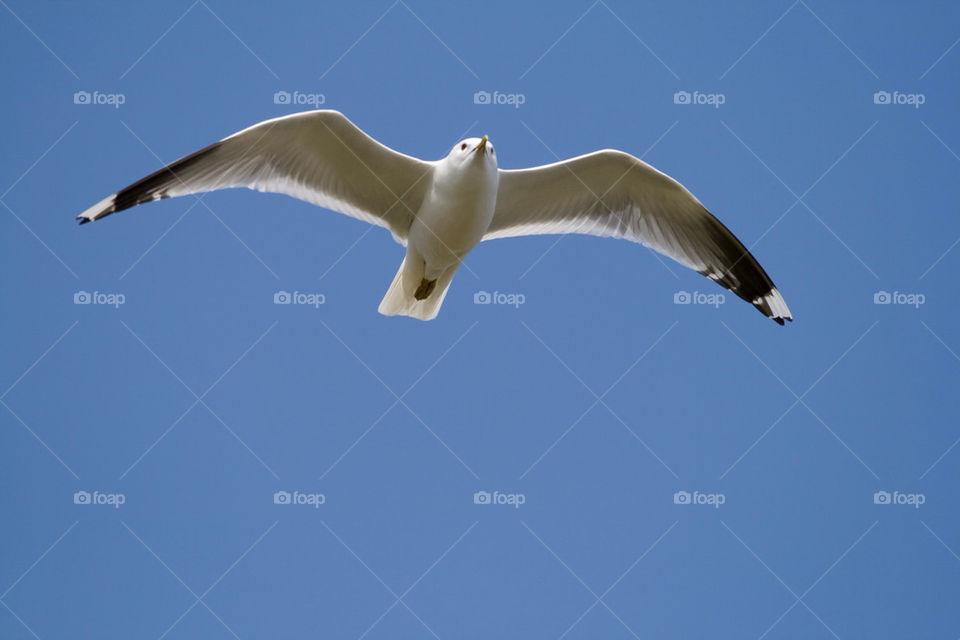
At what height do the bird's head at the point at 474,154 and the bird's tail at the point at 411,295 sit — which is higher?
the bird's head at the point at 474,154

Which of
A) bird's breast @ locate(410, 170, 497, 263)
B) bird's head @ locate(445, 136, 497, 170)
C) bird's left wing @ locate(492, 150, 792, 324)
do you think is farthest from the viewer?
bird's left wing @ locate(492, 150, 792, 324)

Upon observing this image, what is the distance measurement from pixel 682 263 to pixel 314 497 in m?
3.13

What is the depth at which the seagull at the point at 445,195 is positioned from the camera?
23.8ft

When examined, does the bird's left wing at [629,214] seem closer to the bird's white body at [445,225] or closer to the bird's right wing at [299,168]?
the bird's white body at [445,225]

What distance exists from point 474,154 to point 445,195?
361 mm

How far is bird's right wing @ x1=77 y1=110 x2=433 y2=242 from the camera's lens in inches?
285

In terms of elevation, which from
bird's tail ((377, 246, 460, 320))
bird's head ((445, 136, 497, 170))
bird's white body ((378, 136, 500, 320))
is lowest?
bird's tail ((377, 246, 460, 320))

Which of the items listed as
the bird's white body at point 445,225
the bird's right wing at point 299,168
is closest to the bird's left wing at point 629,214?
the bird's white body at point 445,225

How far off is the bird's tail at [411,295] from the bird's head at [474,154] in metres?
0.85

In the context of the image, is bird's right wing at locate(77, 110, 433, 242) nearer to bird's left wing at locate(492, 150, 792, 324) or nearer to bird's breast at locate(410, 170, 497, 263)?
bird's breast at locate(410, 170, 497, 263)

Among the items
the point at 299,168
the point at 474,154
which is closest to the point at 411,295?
the point at 299,168

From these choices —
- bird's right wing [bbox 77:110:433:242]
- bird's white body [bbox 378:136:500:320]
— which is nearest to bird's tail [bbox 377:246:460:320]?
bird's white body [bbox 378:136:500:320]

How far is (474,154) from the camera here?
7.04 meters

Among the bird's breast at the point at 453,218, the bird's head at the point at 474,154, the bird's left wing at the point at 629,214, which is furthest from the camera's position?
the bird's left wing at the point at 629,214
